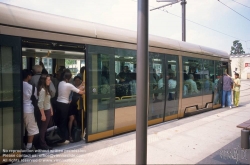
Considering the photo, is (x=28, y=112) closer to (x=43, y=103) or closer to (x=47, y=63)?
(x=43, y=103)

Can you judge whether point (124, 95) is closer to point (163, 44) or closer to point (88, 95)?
point (88, 95)

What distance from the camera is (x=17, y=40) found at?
3631mm

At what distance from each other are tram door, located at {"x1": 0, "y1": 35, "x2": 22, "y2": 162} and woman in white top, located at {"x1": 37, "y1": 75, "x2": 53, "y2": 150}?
0.57 m

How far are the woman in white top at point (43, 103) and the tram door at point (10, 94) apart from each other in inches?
22.3

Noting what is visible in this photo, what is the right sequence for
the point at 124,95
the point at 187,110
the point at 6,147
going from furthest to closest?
1. the point at 187,110
2. the point at 124,95
3. the point at 6,147

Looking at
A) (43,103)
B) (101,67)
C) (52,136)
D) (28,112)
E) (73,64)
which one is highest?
(73,64)

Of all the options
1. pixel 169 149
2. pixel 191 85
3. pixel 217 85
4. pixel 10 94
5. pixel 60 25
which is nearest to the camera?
pixel 10 94

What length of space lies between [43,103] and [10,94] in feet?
2.70

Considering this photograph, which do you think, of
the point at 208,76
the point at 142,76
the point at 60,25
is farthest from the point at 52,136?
the point at 208,76

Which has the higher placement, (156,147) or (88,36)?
(88,36)

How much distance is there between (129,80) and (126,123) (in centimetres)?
115

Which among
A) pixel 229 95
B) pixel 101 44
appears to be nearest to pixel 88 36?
pixel 101 44

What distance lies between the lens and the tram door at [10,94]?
11.4ft

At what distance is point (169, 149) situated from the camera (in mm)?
4406
